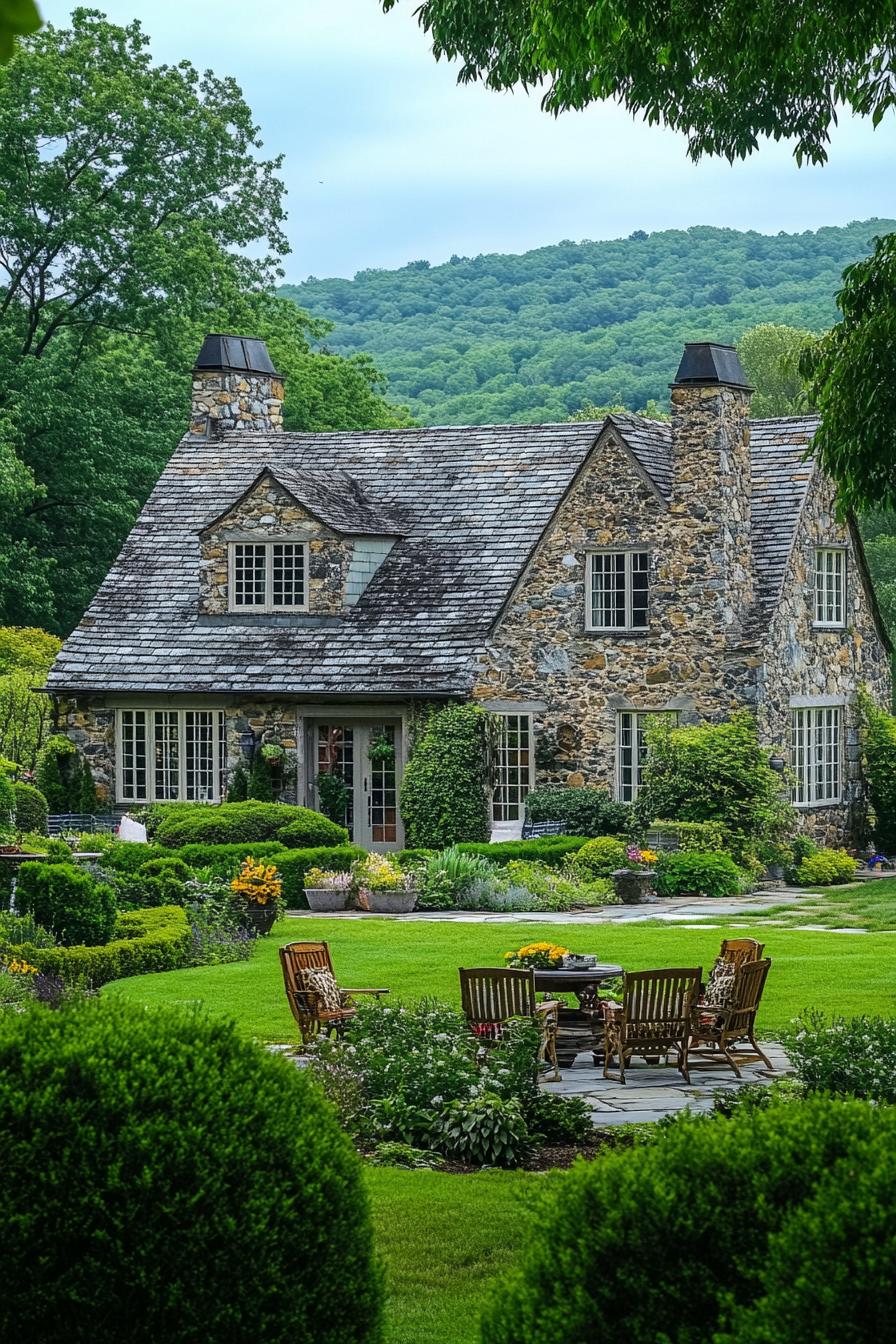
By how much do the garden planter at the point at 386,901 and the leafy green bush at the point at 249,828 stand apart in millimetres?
2007

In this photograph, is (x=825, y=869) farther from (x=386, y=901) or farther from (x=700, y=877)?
(x=386, y=901)

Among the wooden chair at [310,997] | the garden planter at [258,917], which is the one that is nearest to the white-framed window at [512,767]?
the garden planter at [258,917]

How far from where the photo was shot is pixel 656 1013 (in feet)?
45.6

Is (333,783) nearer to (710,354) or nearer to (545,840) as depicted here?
(545,840)

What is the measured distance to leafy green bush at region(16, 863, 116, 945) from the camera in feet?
63.1

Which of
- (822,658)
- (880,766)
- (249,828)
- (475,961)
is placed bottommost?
(475,961)

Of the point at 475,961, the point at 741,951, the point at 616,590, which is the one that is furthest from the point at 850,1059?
the point at 616,590

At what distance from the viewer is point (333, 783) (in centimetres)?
3031

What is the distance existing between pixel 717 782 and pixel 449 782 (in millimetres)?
3977

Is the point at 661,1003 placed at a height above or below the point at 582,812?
below

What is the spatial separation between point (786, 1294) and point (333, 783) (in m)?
25.5

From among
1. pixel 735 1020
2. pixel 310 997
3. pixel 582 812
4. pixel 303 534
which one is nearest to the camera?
pixel 735 1020

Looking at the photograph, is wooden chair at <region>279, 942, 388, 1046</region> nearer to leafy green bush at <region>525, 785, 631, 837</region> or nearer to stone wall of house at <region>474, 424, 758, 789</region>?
leafy green bush at <region>525, 785, 631, 837</region>

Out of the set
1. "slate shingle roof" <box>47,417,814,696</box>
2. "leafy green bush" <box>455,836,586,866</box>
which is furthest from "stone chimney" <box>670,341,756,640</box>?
"leafy green bush" <box>455,836,586,866</box>
